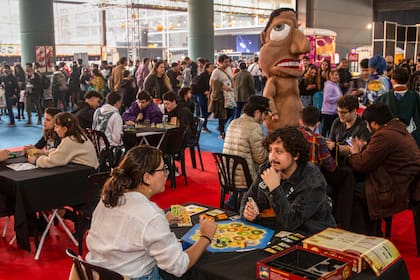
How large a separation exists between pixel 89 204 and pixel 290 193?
6.16 feet

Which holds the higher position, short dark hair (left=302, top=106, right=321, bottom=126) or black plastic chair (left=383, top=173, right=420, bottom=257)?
short dark hair (left=302, top=106, right=321, bottom=126)

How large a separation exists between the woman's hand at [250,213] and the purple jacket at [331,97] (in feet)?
17.8

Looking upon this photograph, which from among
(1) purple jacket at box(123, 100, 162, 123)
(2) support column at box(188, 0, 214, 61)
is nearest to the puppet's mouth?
(1) purple jacket at box(123, 100, 162, 123)

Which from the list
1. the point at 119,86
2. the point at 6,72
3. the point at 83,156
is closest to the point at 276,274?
the point at 83,156

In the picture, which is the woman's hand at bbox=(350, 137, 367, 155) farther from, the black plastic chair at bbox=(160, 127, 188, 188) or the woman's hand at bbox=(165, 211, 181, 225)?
the black plastic chair at bbox=(160, 127, 188, 188)

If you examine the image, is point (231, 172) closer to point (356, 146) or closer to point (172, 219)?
point (356, 146)

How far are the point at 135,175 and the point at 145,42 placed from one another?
33.1m

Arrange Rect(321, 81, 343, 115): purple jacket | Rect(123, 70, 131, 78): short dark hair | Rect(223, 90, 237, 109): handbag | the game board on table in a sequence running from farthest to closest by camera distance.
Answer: Rect(123, 70, 131, 78): short dark hair
Rect(223, 90, 237, 109): handbag
Rect(321, 81, 343, 115): purple jacket
the game board on table

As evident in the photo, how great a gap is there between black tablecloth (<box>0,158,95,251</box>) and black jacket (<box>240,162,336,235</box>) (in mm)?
1971

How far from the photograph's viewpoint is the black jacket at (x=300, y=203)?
2.47m

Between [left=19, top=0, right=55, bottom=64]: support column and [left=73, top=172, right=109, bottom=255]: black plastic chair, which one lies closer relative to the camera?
[left=73, top=172, right=109, bottom=255]: black plastic chair

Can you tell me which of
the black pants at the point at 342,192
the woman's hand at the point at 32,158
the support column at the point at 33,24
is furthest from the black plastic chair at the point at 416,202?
the support column at the point at 33,24

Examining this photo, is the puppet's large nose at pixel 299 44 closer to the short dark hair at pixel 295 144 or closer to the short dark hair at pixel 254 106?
the short dark hair at pixel 254 106

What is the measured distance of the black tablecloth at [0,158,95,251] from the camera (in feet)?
12.9
